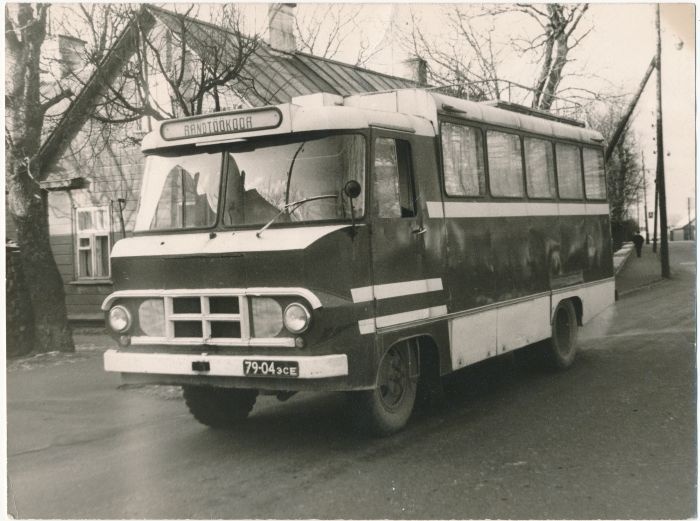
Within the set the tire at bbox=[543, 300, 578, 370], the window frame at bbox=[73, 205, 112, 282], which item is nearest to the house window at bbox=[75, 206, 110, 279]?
the window frame at bbox=[73, 205, 112, 282]

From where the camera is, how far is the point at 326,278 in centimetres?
589

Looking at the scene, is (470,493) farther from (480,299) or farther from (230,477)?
(480,299)

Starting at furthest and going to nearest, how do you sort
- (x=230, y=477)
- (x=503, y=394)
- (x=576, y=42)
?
(x=576, y=42) → (x=503, y=394) → (x=230, y=477)

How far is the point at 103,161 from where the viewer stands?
1680 centimetres

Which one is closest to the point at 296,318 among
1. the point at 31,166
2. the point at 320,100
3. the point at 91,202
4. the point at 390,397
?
the point at 390,397

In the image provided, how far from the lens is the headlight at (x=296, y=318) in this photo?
5.78 metres

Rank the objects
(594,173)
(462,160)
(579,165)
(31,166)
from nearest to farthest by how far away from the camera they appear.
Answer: (462,160) → (579,165) → (594,173) → (31,166)

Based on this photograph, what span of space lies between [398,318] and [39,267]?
285 inches

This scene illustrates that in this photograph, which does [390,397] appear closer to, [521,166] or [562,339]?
[521,166]

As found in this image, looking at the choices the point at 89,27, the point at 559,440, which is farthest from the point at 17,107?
the point at 559,440

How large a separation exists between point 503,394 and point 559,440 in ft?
6.54

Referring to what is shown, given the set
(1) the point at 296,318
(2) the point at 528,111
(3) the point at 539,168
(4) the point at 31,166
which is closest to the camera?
(1) the point at 296,318

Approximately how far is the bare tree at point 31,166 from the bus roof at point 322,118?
195 inches

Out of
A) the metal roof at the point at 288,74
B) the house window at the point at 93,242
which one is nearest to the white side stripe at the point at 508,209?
the metal roof at the point at 288,74
